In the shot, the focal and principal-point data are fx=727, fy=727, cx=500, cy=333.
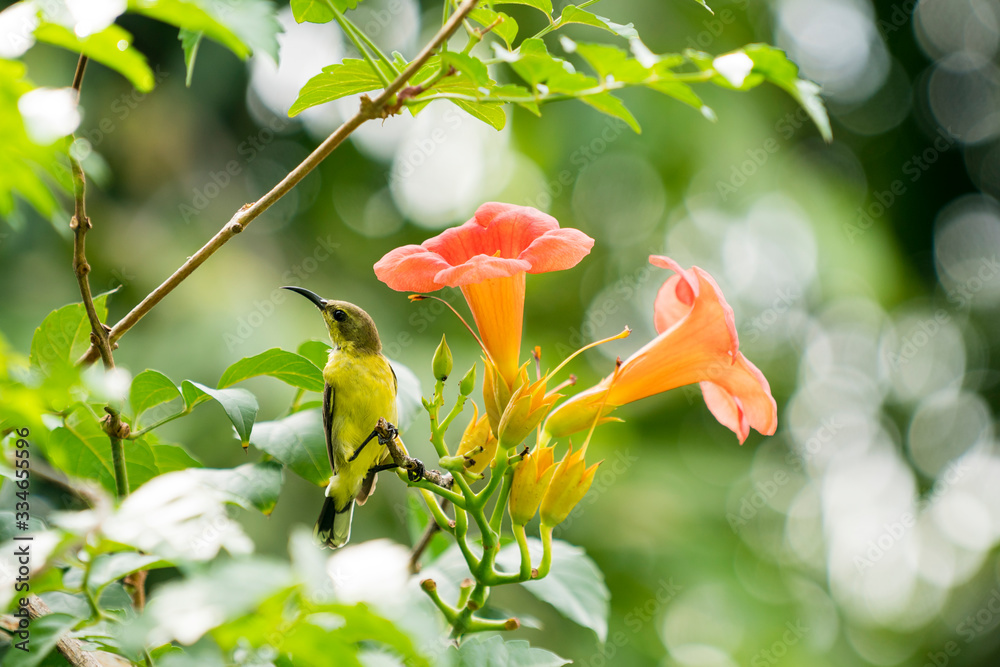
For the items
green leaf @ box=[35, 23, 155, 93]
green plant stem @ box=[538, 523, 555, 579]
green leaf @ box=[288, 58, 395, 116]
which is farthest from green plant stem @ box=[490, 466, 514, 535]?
green leaf @ box=[35, 23, 155, 93]

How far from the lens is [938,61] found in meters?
10.8

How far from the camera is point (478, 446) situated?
188 centimetres

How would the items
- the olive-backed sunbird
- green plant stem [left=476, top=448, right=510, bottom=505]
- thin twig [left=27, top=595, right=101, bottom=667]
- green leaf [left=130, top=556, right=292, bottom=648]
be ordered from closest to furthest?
green leaf [left=130, top=556, right=292, bottom=648] < thin twig [left=27, top=595, right=101, bottom=667] < green plant stem [left=476, top=448, right=510, bottom=505] < the olive-backed sunbird

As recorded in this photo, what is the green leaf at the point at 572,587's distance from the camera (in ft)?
6.60

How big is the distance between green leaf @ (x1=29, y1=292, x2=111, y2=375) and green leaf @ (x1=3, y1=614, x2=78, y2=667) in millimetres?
727

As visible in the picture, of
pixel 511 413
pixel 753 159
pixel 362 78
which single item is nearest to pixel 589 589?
pixel 511 413

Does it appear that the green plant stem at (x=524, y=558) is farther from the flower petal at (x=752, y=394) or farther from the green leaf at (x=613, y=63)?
the green leaf at (x=613, y=63)

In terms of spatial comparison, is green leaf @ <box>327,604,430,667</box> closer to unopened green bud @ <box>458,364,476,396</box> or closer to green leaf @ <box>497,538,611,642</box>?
unopened green bud @ <box>458,364,476,396</box>

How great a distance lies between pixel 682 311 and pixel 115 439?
5.08 ft

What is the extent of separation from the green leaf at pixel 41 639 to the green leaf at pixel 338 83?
3.59 feet

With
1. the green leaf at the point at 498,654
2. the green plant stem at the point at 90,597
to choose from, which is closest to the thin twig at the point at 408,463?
the green leaf at the point at 498,654

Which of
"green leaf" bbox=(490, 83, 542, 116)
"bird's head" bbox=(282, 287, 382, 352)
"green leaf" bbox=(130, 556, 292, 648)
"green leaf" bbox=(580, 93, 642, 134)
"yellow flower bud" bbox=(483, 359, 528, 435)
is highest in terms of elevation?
"green leaf" bbox=(490, 83, 542, 116)

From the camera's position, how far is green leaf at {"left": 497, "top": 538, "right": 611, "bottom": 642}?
2.01m

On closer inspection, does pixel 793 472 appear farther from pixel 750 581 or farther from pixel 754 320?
pixel 754 320
